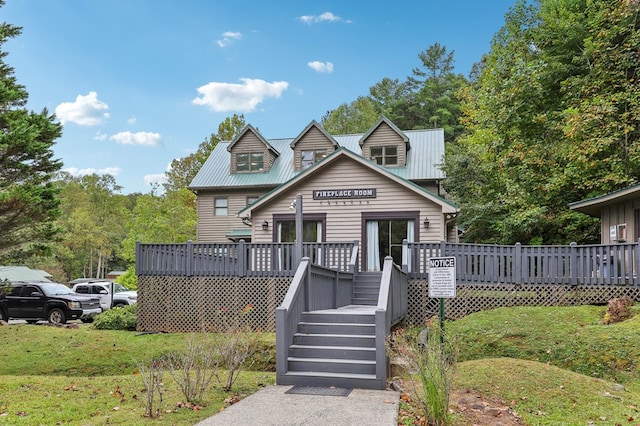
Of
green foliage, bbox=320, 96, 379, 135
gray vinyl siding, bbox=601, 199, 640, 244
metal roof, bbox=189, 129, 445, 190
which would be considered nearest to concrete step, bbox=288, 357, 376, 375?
gray vinyl siding, bbox=601, 199, 640, 244

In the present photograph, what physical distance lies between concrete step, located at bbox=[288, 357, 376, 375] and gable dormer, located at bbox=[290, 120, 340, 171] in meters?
15.5

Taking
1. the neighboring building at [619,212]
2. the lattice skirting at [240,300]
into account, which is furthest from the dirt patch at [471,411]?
the neighboring building at [619,212]

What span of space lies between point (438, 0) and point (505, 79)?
1163 cm

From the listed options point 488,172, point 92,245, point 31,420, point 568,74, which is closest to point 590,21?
point 568,74

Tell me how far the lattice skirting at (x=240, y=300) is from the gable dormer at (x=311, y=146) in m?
10.2

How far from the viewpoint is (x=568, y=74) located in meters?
22.0

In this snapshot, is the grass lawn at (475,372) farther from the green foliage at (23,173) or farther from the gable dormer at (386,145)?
the gable dormer at (386,145)

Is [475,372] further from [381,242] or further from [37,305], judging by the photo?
[37,305]

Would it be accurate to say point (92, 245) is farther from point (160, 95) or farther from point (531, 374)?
point (531, 374)

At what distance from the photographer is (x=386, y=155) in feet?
71.7

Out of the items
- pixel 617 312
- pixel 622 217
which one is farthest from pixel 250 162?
pixel 617 312

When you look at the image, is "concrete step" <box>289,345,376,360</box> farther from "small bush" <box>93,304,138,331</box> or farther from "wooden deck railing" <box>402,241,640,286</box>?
"small bush" <box>93,304,138,331</box>

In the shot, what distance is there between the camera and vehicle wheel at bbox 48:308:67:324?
55.9 ft

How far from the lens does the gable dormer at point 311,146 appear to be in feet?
72.6
